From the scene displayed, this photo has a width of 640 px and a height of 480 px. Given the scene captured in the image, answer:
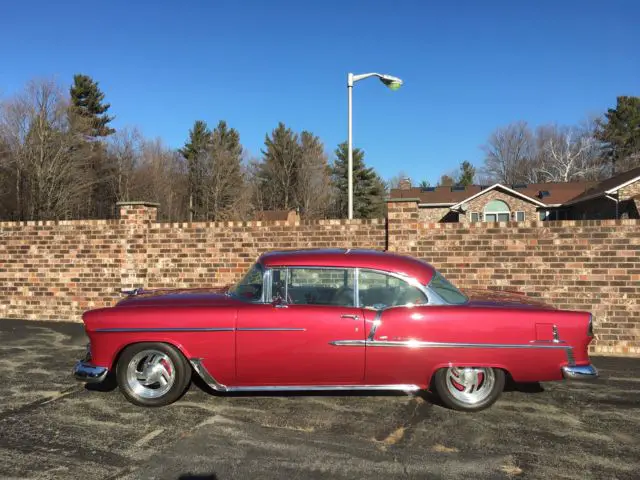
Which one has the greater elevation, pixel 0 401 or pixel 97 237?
pixel 97 237

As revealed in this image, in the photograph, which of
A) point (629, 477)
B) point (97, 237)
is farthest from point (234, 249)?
point (629, 477)

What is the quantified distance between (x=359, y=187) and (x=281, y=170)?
8363mm

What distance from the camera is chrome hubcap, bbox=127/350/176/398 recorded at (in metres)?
4.27

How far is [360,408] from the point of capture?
430 cm

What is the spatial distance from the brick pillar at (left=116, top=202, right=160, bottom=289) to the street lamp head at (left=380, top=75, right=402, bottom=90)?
22.5ft

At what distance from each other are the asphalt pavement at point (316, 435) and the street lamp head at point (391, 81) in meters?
8.88

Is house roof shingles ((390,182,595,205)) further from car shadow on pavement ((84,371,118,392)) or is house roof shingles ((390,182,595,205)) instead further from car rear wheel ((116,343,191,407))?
car rear wheel ((116,343,191,407))

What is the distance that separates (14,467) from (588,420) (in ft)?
14.5

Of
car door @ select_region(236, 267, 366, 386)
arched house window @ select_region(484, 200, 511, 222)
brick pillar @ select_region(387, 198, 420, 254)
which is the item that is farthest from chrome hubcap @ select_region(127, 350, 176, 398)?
arched house window @ select_region(484, 200, 511, 222)

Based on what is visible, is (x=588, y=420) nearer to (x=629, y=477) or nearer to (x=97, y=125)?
(x=629, y=477)

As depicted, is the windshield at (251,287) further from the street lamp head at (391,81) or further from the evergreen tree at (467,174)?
the evergreen tree at (467,174)

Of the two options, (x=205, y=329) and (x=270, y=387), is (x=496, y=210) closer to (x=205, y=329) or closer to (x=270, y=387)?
(x=270, y=387)

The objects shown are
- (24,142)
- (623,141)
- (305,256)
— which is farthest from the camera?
(623,141)

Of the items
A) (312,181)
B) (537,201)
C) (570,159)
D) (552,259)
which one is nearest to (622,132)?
(570,159)
